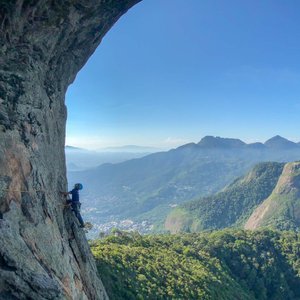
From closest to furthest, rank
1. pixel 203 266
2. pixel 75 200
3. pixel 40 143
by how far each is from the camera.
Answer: pixel 40 143, pixel 75 200, pixel 203 266

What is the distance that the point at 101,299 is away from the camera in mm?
22766

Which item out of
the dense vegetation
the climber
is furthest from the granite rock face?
the dense vegetation

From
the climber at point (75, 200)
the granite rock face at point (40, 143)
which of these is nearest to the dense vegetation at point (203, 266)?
the climber at point (75, 200)

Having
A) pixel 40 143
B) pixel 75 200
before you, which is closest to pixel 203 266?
pixel 75 200

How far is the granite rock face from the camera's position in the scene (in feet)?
44.5

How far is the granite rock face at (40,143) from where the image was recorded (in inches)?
535

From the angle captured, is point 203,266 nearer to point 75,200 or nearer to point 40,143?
point 75,200

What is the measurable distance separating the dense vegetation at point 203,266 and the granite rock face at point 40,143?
63.3ft

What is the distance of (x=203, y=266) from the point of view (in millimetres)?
62156

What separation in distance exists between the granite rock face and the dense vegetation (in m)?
19.3

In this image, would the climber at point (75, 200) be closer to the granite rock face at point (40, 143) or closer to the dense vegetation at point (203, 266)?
the granite rock face at point (40, 143)

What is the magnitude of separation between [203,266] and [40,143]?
49491 mm

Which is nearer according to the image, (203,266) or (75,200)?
(75,200)

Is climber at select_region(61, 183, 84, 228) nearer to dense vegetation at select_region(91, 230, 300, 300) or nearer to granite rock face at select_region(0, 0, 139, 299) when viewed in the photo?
granite rock face at select_region(0, 0, 139, 299)
